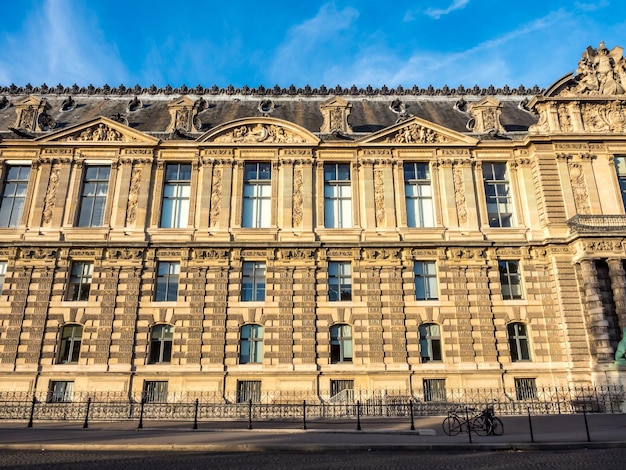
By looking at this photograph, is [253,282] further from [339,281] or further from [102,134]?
[102,134]

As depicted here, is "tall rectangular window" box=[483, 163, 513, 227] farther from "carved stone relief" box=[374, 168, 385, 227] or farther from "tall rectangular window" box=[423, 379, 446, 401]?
"tall rectangular window" box=[423, 379, 446, 401]

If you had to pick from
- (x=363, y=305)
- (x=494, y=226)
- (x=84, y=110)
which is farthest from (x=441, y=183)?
(x=84, y=110)

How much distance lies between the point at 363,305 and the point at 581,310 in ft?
41.5

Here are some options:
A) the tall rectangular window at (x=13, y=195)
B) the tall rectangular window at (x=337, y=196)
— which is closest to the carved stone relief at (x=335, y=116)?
the tall rectangular window at (x=337, y=196)

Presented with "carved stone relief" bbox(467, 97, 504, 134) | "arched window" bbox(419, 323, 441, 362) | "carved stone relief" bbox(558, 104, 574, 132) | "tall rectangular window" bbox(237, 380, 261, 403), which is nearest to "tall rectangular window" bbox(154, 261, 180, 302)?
"tall rectangular window" bbox(237, 380, 261, 403)

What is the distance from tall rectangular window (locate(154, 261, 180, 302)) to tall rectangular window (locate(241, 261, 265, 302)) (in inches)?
161

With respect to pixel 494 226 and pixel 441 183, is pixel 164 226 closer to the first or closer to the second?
pixel 441 183

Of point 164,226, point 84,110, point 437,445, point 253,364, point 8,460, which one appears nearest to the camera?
point 8,460

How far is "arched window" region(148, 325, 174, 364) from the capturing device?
2611cm

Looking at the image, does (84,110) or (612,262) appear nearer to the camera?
(612,262)

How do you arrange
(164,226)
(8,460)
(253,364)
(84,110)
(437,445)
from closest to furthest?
1. (8,460)
2. (437,445)
3. (253,364)
4. (164,226)
5. (84,110)

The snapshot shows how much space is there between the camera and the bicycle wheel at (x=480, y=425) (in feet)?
54.4

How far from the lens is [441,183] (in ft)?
98.1

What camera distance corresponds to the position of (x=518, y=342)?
2692cm
